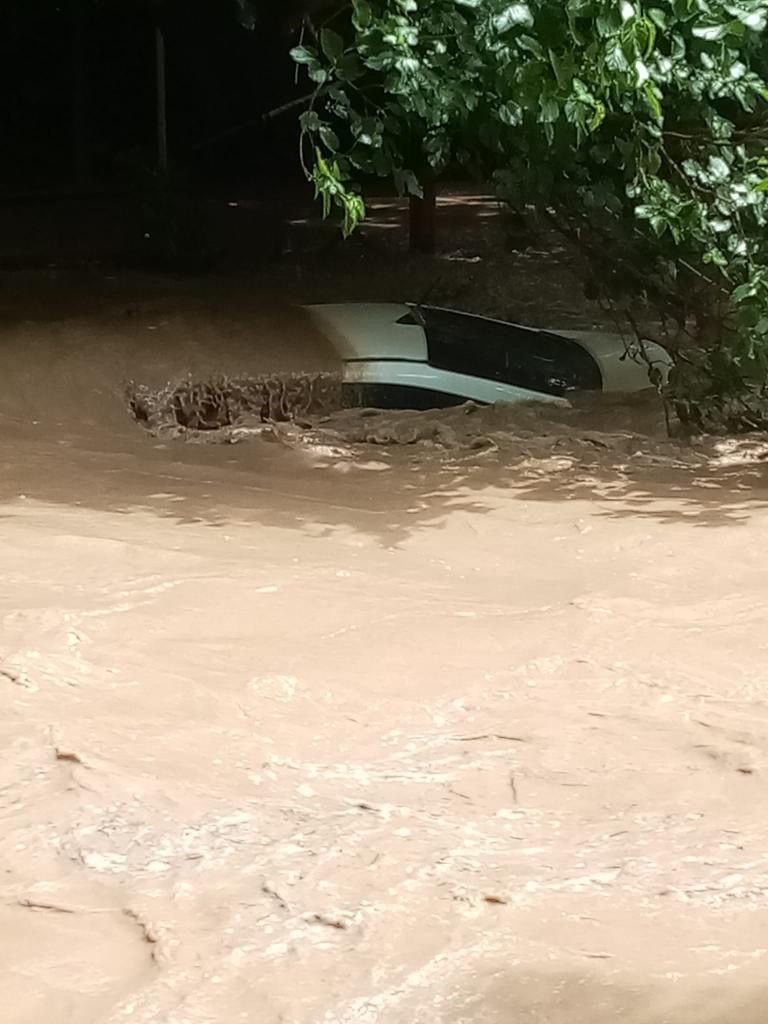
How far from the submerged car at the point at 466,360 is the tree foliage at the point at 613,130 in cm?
70

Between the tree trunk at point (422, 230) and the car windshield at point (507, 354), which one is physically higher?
the tree trunk at point (422, 230)

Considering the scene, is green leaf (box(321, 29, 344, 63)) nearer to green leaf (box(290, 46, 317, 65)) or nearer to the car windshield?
green leaf (box(290, 46, 317, 65))

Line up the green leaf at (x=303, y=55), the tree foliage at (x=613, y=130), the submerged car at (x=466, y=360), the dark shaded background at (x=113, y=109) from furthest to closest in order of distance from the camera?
the dark shaded background at (x=113, y=109) → the submerged car at (x=466, y=360) → the green leaf at (x=303, y=55) → the tree foliage at (x=613, y=130)

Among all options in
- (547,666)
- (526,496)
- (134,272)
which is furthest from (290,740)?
(134,272)

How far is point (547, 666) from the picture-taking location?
123 inches

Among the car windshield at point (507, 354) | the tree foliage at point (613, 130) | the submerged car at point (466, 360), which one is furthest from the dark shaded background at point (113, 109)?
the tree foliage at point (613, 130)

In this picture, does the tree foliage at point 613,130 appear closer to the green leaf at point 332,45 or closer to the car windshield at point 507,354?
the green leaf at point 332,45

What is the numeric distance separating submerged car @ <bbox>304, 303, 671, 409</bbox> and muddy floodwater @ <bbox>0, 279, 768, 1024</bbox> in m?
1.60

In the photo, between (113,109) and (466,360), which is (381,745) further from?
(113,109)

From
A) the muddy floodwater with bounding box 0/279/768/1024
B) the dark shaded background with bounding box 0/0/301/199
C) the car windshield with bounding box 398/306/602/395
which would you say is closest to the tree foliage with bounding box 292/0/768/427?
the car windshield with bounding box 398/306/602/395

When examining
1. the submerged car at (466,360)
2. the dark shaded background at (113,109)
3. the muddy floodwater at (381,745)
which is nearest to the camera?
the muddy floodwater at (381,745)

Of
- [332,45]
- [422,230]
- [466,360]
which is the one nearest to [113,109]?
[422,230]

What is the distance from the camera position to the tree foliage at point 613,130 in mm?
4566

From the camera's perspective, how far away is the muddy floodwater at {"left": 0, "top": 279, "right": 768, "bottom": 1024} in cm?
185
